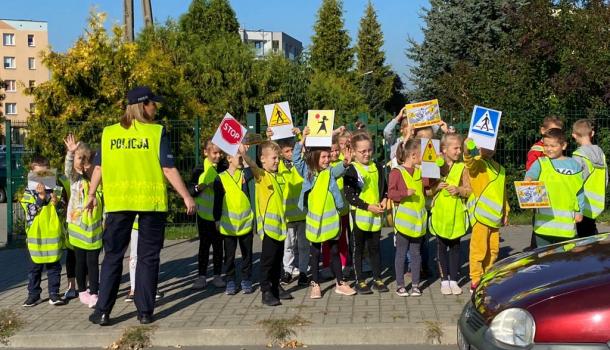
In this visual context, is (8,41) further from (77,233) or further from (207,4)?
(77,233)

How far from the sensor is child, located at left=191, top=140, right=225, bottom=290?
24.5ft

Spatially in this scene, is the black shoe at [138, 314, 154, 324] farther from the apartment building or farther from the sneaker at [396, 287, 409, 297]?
the apartment building

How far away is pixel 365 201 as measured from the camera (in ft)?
22.4

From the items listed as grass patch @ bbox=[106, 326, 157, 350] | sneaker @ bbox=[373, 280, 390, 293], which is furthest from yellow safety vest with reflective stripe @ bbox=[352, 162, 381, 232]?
grass patch @ bbox=[106, 326, 157, 350]

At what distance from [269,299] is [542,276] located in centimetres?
319

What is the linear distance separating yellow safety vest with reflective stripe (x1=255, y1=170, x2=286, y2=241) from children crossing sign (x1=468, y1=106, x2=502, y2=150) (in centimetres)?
199

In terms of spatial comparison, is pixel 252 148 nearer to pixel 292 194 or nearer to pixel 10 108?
pixel 292 194

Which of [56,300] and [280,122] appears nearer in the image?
[56,300]

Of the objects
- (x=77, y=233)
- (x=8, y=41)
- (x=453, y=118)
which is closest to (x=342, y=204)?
(x=77, y=233)

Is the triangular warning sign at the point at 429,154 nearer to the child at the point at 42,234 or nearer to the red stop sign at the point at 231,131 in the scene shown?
→ the red stop sign at the point at 231,131

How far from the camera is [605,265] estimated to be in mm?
3918

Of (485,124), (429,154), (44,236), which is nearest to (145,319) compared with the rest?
(44,236)

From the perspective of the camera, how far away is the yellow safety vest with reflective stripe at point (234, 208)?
22.9ft

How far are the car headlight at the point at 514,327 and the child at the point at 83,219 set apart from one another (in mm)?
4375
